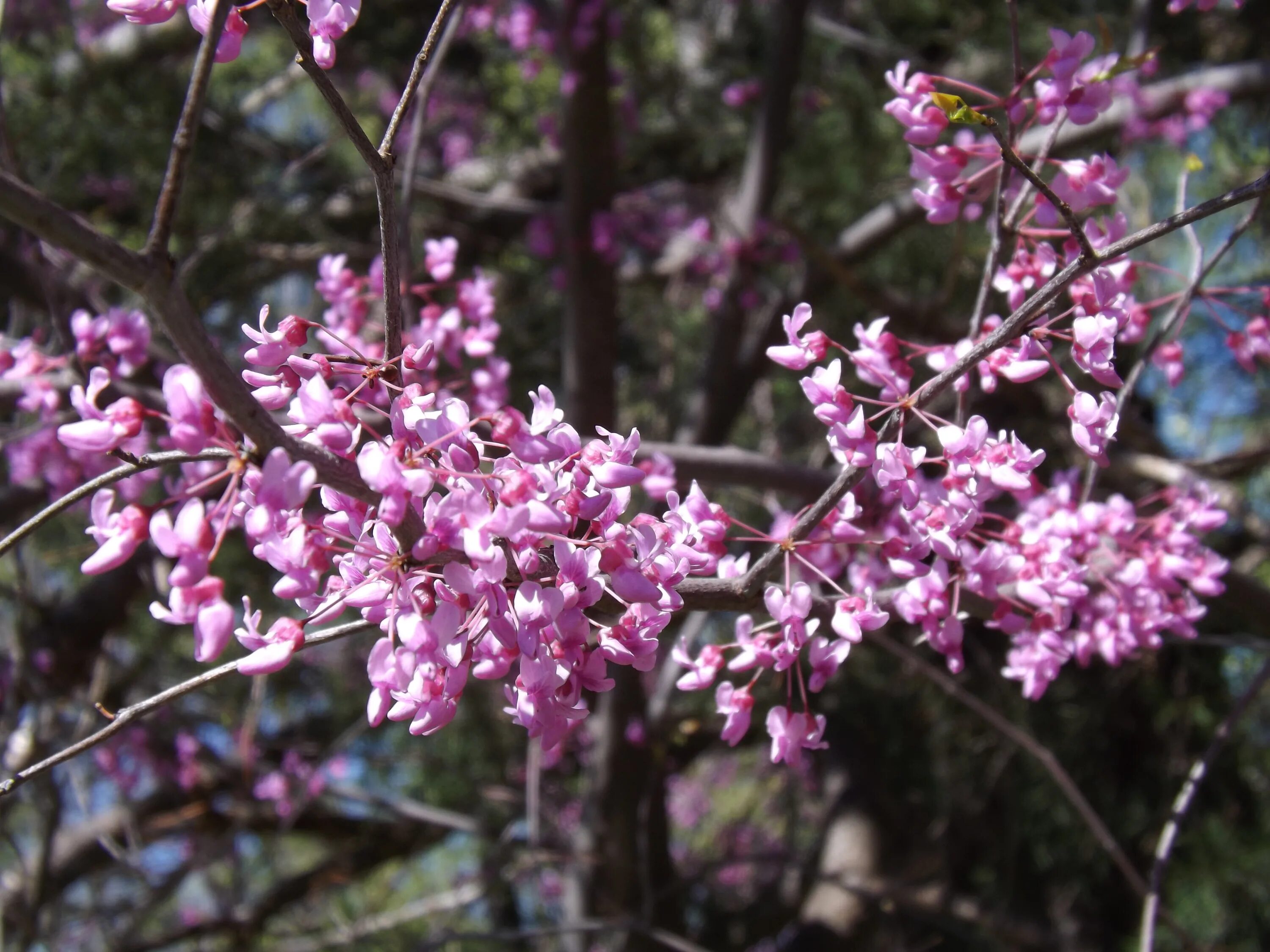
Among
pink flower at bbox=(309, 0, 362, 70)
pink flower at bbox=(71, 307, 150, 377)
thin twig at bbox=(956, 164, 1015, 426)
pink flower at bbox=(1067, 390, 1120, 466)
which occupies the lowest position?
pink flower at bbox=(1067, 390, 1120, 466)

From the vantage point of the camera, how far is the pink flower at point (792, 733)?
1.12 metres

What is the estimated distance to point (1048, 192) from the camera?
851mm

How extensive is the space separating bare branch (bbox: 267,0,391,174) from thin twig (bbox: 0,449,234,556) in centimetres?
29

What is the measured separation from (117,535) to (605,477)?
399 millimetres

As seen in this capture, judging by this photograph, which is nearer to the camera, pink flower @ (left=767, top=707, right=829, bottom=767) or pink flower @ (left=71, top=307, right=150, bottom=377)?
pink flower @ (left=767, top=707, right=829, bottom=767)

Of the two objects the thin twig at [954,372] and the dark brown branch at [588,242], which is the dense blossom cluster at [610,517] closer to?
the thin twig at [954,372]

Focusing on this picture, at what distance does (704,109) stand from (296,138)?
181cm

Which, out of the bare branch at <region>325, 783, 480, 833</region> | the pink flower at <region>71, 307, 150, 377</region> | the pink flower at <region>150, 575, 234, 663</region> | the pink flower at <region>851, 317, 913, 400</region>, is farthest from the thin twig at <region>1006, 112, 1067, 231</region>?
the bare branch at <region>325, 783, 480, 833</region>

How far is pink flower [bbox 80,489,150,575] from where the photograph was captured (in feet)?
2.39

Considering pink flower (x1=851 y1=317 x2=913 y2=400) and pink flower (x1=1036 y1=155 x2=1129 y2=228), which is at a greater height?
pink flower (x1=1036 y1=155 x2=1129 y2=228)

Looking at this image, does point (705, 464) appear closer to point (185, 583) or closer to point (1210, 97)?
point (185, 583)

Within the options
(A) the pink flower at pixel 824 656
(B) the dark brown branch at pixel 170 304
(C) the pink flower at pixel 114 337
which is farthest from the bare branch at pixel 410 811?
(B) the dark brown branch at pixel 170 304

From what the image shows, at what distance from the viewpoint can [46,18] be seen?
359cm

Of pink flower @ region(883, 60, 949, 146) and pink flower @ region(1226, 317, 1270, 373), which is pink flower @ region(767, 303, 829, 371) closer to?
pink flower @ region(883, 60, 949, 146)
